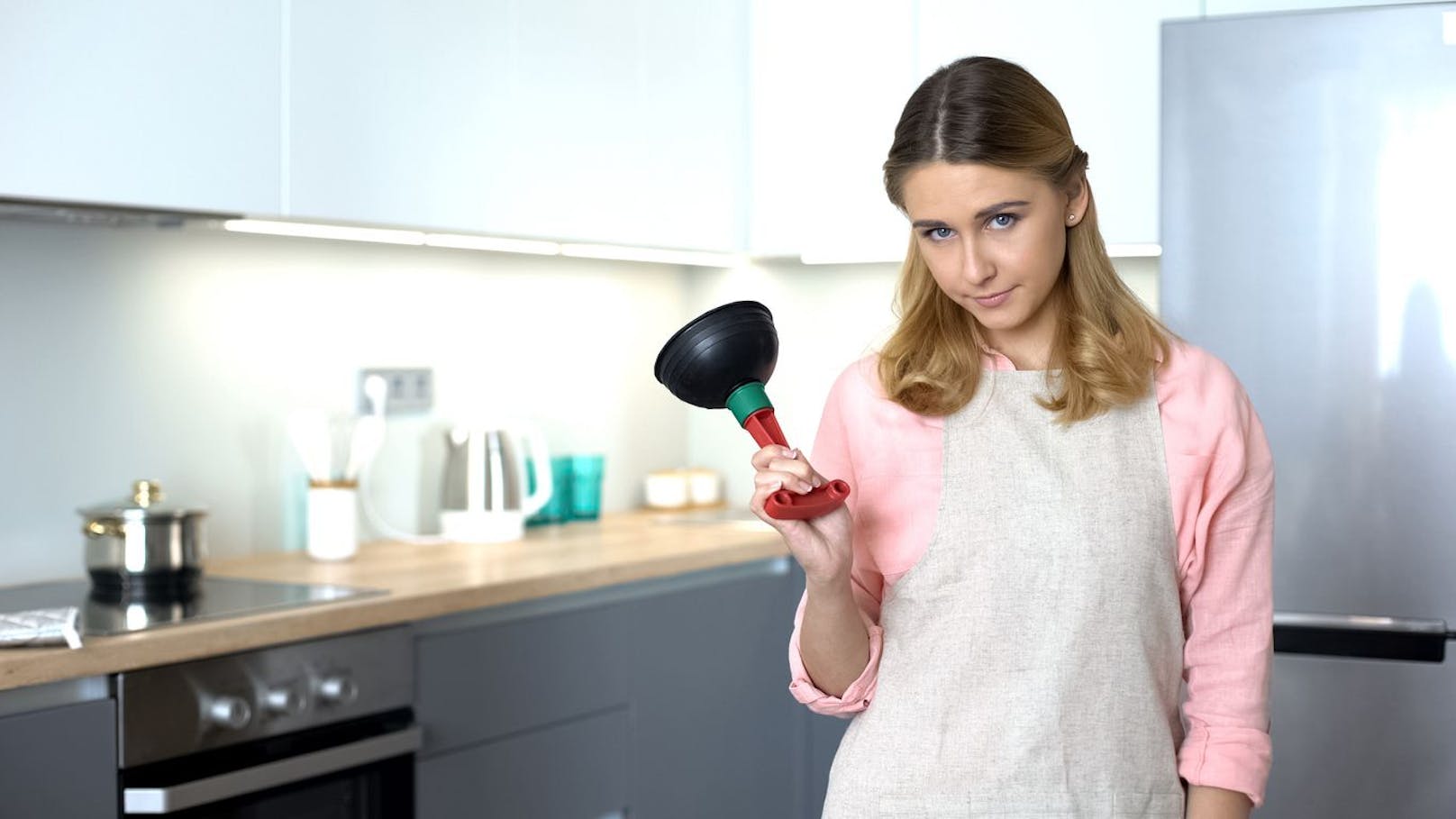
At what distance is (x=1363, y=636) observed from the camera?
234cm

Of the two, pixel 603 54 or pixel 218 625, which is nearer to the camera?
pixel 218 625

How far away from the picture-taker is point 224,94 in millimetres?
2170

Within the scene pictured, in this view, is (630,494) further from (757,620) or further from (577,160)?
(577,160)

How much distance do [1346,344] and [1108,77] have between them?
0.80m

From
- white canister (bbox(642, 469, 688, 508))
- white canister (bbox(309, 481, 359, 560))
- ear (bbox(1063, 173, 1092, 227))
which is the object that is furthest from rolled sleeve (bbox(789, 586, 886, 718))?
white canister (bbox(642, 469, 688, 508))

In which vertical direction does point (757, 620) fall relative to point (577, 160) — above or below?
below

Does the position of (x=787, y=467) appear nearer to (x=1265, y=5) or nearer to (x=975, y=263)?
(x=975, y=263)

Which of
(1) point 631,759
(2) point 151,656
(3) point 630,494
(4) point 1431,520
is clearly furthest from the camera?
(3) point 630,494

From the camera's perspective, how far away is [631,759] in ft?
8.60

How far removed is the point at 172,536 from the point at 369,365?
0.73 m

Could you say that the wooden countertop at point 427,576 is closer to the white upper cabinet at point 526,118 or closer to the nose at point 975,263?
the white upper cabinet at point 526,118

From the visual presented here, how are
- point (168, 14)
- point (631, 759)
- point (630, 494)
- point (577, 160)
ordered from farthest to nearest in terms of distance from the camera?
point (630, 494), point (577, 160), point (631, 759), point (168, 14)

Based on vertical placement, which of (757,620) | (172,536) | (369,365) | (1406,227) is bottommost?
(757,620)

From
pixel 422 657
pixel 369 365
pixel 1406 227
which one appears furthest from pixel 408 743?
pixel 1406 227
